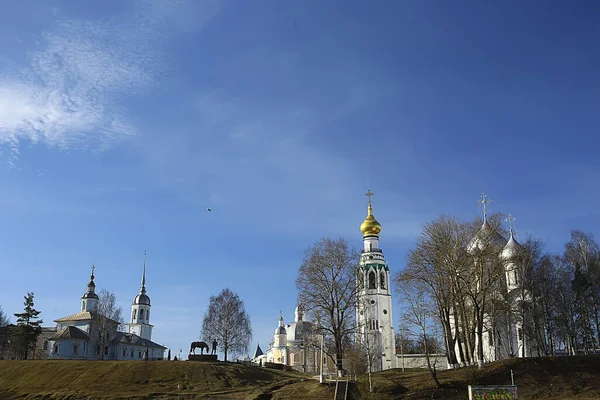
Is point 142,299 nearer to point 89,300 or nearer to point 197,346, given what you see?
point 89,300

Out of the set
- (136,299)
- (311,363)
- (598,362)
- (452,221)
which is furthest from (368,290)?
(136,299)

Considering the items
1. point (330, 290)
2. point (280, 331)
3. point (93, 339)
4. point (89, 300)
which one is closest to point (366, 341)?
point (330, 290)

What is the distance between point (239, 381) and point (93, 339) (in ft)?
109

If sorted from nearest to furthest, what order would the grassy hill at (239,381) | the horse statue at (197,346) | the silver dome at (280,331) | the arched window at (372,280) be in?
the grassy hill at (239,381) → the horse statue at (197,346) → the arched window at (372,280) → the silver dome at (280,331)

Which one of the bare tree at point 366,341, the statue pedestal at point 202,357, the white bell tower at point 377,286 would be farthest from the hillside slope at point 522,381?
the white bell tower at point 377,286

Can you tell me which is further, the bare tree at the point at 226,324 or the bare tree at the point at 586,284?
the bare tree at the point at 226,324

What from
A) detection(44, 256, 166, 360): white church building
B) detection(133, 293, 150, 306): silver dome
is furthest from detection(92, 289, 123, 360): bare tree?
detection(133, 293, 150, 306): silver dome

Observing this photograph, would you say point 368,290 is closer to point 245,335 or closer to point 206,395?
point 245,335

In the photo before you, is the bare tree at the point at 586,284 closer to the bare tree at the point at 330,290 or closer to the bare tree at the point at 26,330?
the bare tree at the point at 330,290

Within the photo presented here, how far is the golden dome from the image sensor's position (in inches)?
2707

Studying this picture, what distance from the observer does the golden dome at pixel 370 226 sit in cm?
6875

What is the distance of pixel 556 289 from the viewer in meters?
44.2

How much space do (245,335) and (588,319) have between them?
37.8 meters

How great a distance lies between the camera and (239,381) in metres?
44.1
